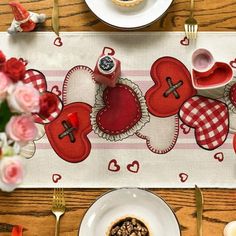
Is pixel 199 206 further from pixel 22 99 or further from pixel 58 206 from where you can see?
pixel 22 99

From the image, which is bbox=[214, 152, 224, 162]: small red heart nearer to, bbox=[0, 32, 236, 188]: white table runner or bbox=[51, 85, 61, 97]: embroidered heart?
bbox=[0, 32, 236, 188]: white table runner

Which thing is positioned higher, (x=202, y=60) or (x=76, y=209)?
(x=202, y=60)

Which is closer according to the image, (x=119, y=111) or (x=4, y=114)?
(x=4, y=114)

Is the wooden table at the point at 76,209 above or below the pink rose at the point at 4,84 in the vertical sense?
below

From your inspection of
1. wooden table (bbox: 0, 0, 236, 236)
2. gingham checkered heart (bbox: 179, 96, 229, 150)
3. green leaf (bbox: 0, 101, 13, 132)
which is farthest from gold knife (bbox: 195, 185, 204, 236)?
green leaf (bbox: 0, 101, 13, 132)

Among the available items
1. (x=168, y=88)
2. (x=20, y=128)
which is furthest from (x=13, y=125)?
(x=168, y=88)

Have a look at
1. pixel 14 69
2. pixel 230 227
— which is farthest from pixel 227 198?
pixel 14 69

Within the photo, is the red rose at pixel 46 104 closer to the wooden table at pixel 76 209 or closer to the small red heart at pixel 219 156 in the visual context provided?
the wooden table at pixel 76 209

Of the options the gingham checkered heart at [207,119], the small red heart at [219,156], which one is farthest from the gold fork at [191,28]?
the small red heart at [219,156]
